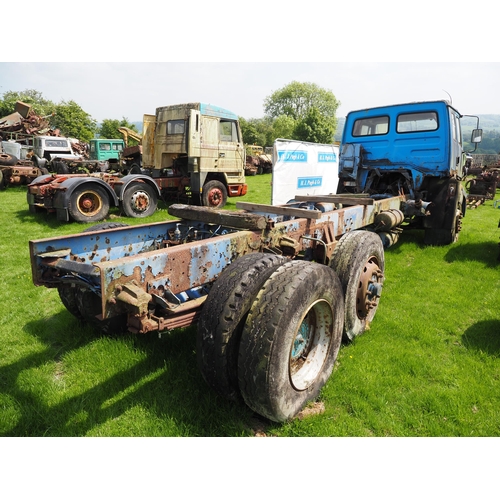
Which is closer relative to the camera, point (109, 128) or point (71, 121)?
point (71, 121)

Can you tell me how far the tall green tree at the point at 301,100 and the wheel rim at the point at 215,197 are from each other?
199 feet

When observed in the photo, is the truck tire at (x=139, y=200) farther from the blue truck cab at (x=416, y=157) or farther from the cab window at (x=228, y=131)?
the blue truck cab at (x=416, y=157)

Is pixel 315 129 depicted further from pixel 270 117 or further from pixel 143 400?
pixel 143 400

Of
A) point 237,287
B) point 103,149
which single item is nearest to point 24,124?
point 103,149

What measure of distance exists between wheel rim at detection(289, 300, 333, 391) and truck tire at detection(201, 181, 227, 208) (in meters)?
8.22

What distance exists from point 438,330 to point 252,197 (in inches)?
428

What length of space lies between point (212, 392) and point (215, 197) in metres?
8.69

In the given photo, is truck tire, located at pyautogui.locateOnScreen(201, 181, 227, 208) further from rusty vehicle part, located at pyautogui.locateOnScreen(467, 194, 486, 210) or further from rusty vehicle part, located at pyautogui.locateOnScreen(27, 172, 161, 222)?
rusty vehicle part, located at pyautogui.locateOnScreen(467, 194, 486, 210)

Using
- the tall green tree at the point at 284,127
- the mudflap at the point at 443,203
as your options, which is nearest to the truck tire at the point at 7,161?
the mudflap at the point at 443,203

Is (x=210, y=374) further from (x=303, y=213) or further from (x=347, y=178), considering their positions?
(x=347, y=178)

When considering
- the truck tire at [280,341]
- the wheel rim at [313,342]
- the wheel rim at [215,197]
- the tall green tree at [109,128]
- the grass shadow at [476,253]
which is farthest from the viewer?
the tall green tree at [109,128]

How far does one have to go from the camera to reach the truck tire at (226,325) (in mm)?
2254

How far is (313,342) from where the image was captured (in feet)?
9.36

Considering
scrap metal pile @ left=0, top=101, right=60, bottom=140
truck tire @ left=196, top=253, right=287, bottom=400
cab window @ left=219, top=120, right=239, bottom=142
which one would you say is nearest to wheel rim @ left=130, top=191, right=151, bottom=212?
cab window @ left=219, top=120, right=239, bottom=142
